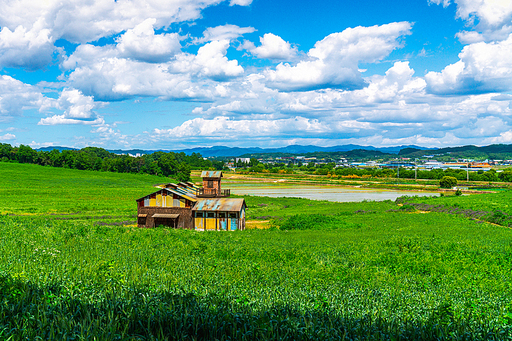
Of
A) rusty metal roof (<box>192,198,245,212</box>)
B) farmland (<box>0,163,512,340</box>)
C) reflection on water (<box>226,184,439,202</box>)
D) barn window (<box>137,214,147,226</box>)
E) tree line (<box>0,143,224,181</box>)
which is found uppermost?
tree line (<box>0,143,224,181</box>)

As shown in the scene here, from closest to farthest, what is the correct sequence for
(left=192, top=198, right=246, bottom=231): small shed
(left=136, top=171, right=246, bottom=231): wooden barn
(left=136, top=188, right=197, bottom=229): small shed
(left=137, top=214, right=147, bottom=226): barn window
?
(left=192, top=198, right=246, bottom=231): small shed, (left=136, top=171, right=246, bottom=231): wooden barn, (left=136, top=188, right=197, bottom=229): small shed, (left=137, top=214, right=147, bottom=226): barn window

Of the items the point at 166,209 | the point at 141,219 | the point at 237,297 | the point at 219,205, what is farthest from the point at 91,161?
the point at 237,297

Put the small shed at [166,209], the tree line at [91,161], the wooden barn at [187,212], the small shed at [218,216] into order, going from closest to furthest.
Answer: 1. the small shed at [218,216]
2. the wooden barn at [187,212]
3. the small shed at [166,209]
4. the tree line at [91,161]

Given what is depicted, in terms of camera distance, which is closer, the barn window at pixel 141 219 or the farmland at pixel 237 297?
the farmland at pixel 237 297

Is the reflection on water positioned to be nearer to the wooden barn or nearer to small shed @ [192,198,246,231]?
small shed @ [192,198,246,231]

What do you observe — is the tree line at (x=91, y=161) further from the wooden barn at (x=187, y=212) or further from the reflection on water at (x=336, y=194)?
the wooden barn at (x=187, y=212)

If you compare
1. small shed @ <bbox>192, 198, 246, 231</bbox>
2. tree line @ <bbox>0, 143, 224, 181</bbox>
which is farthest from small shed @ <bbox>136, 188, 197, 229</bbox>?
tree line @ <bbox>0, 143, 224, 181</bbox>

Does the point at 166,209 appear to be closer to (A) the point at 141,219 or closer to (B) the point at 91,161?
(A) the point at 141,219

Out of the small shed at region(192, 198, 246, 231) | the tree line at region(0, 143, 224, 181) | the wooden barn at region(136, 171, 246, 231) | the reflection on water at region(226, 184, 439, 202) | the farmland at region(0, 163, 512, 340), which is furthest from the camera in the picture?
the tree line at region(0, 143, 224, 181)

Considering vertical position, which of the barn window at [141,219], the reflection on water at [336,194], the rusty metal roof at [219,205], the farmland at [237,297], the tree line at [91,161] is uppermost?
the tree line at [91,161]

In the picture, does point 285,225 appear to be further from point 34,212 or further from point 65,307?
point 34,212

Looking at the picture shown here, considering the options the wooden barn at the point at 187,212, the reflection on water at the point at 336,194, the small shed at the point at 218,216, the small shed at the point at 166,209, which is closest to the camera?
the small shed at the point at 218,216

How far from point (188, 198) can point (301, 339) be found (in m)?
33.5

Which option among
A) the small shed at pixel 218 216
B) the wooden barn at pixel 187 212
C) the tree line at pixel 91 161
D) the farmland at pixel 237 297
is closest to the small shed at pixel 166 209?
the wooden barn at pixel 187 212
